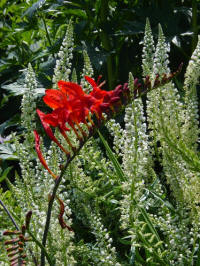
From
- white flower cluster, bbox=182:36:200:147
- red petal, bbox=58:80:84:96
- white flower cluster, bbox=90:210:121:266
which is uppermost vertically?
red petal, bbox=58:80:84:96

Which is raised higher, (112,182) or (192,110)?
(192,110)

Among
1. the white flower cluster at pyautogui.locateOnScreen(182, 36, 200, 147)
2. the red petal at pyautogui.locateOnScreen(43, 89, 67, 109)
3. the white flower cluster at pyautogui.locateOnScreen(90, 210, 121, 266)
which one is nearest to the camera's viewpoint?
the red petal at pyautogui.locateOnScreen(43, 89, 67, 109)

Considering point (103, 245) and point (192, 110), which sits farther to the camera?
point (192, 110)

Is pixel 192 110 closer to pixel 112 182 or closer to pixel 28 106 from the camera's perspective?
pixel 112 182

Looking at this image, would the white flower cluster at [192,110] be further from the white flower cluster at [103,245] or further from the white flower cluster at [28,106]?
the white flower cluster at [28,106]

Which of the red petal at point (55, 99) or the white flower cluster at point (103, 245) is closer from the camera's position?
the red petal at point (55, 99)

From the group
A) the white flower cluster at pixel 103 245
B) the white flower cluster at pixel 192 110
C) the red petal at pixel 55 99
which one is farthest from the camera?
the white flower cluster at pixel 192 110

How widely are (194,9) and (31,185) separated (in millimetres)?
1698

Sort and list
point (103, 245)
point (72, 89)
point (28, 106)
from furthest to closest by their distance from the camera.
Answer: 1. point (28, 106)
2. point (103, 245)
3. point (72, 89)

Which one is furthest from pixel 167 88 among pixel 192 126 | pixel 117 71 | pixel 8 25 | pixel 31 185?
pixel 8 25

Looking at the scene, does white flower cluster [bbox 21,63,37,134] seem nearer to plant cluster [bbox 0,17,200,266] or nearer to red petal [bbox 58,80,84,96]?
plant cluster [bbox 0,17,200,266]

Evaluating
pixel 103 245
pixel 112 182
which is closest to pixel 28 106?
pixel 112 182

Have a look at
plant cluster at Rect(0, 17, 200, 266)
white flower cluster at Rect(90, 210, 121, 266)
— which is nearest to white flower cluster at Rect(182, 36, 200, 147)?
plant cluster at Rect(0, 17, 200, 266)

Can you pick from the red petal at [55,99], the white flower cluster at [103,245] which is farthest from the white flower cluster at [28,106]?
the red petal at [55,99]
